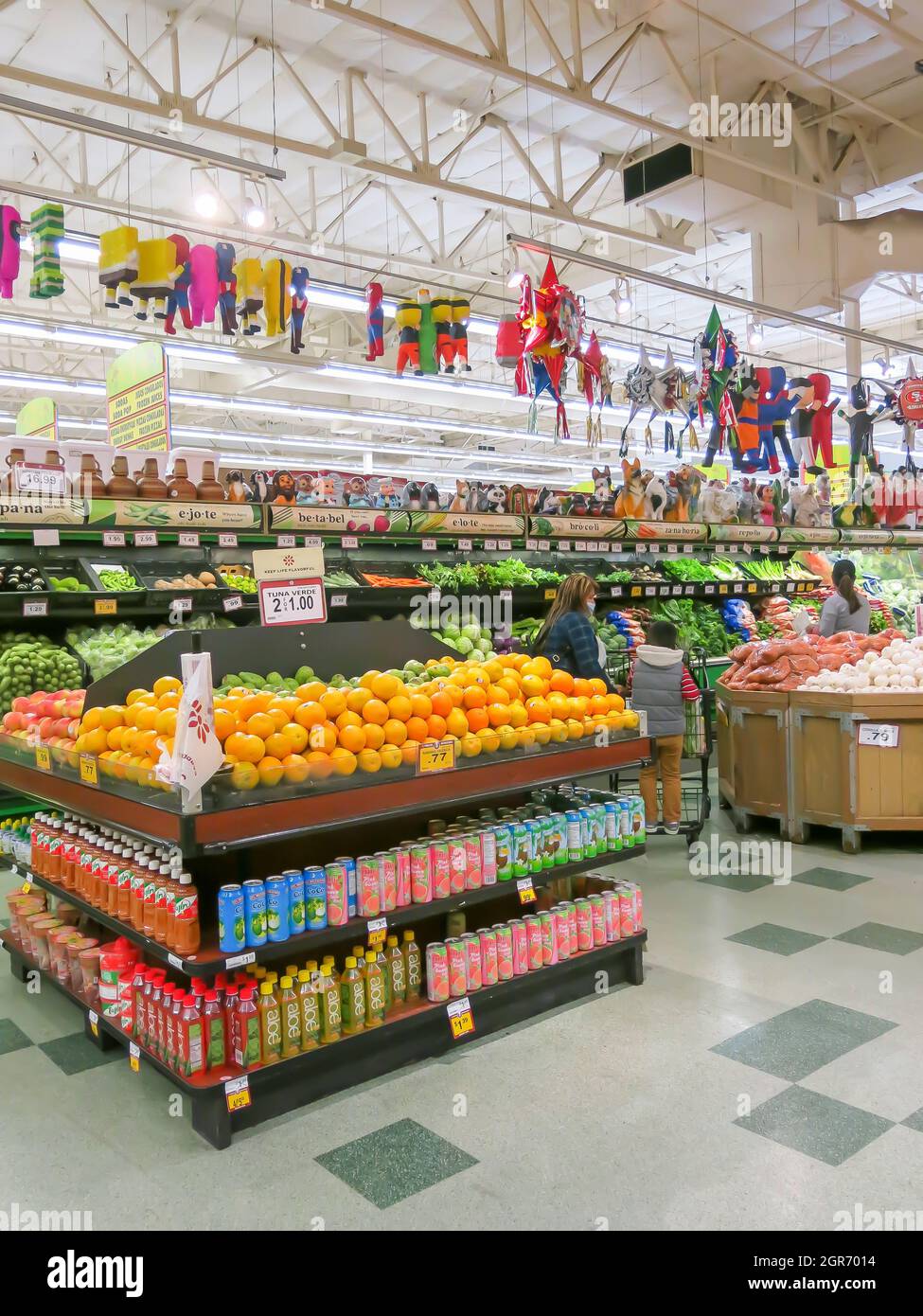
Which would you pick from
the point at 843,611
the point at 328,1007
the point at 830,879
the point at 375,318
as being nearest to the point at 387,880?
the point at 328,1007

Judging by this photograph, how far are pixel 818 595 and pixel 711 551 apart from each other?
183cm

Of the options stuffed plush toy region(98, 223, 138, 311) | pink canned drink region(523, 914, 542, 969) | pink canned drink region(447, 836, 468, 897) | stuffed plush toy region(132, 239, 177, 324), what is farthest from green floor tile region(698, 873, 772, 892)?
stuffed plush toy region(98, 223, 138, 311)

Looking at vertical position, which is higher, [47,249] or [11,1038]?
[47,249]

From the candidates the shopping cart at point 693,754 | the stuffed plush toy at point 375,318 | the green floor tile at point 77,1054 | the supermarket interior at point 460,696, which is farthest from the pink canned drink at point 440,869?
the stuffed plush toy at point 375,318

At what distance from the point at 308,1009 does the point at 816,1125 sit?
161cm

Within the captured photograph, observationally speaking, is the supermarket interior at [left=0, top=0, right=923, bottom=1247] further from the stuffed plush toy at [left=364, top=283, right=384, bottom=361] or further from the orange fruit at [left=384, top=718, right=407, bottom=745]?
the stuffed plush toy at [left=364, top=283, right=384, bottom=361]

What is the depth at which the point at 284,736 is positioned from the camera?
3062 mm

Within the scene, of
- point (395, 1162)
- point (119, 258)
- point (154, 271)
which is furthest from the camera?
point (154, 271)

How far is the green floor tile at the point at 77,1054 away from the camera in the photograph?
11.1ft

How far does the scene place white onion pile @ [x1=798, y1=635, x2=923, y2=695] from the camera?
5.93 metres

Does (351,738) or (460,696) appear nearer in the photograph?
(351,738)

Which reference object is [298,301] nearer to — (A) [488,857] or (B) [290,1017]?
(A) [488,857]

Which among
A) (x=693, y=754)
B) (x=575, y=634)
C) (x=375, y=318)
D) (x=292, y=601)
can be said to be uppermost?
(x=375, y=318)

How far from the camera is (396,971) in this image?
11.0 feet
